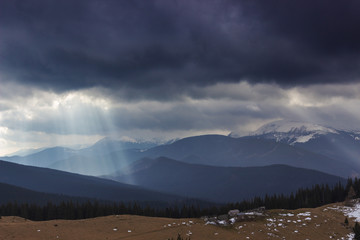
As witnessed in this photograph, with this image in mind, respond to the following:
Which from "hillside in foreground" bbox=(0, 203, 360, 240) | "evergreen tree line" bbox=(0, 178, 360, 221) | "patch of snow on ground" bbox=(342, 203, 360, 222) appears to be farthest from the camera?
"evergreen tree line" bbox=(0, 178, 360, 221)

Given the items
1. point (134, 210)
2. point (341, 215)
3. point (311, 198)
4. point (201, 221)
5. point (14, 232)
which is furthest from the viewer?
point (311, 198)

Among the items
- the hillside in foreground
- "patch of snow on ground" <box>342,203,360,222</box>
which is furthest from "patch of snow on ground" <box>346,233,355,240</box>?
"patch of snow on ground" <box>342,203,360,222</box>

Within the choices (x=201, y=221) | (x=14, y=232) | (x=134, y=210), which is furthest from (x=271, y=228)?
(x=134, y=210)

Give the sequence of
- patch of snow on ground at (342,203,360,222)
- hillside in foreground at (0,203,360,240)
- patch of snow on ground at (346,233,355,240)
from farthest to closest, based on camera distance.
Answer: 1. patch of snow on ground at (342,203,360,222)
2. patch of snow on ground at (346,233,355,240)
3. hillside in foreground at (0,203,360,240)

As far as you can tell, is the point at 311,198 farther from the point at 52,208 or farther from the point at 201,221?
the point at 52,208

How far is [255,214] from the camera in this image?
89938 millimetres

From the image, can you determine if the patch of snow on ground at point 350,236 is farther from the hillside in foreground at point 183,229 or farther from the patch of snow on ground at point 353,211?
the patch of snow on ground at point 353,211

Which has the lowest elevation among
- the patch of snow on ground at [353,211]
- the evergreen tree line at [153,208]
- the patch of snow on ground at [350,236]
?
the patch of snow on ground at [350,236]

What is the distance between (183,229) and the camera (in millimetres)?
79250

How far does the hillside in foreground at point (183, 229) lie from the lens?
74.8 m

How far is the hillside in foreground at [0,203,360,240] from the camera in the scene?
7481 cm

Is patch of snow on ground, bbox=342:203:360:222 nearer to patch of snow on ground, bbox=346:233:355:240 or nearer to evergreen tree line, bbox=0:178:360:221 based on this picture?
patch of snow on ground, bbox=346:233:355:240

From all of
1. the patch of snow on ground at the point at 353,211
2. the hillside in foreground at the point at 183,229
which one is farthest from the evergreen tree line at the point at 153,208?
the hillside in foreground at the point at 183,229

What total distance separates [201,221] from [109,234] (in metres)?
24.9
